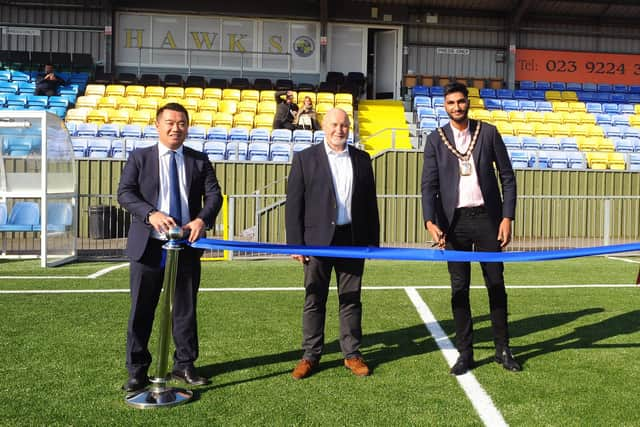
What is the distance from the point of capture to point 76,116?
1934 cm

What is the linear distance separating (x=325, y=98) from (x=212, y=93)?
378 centimetres

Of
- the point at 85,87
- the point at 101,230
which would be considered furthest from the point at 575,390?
the point at 85,87

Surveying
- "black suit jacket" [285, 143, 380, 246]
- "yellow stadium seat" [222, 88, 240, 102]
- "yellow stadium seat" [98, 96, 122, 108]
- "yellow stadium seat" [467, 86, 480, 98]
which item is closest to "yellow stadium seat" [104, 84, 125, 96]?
"yellow stadium seat" [98, 96, 122, 108]

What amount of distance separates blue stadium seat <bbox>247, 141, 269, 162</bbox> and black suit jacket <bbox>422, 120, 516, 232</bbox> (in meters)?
12.1

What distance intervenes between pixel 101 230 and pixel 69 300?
755cm

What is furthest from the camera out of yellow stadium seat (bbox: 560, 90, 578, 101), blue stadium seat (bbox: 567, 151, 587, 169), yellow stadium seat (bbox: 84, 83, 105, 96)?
yellow stadium seat (bbox: 560, 90, 578, 101)

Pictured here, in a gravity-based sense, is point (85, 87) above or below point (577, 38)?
below

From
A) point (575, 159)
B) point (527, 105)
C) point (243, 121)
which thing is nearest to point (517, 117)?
point (527, 105)

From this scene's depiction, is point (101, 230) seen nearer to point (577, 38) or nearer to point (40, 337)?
point (40, 337)

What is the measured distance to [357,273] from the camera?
479 centimetres

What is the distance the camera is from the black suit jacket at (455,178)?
4.74 meters

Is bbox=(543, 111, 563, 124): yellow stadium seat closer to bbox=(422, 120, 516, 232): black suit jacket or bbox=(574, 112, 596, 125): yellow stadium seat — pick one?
bbox=(574, 112, 596, 125): yellow stadium seat

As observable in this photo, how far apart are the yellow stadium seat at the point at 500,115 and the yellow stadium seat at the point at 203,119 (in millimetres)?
9269

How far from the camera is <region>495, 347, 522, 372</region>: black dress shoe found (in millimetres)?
4750
